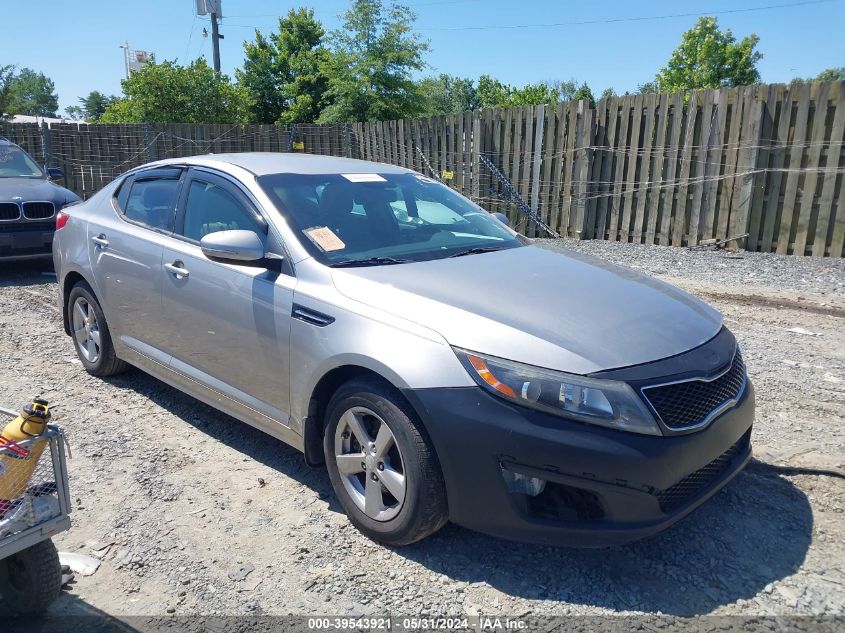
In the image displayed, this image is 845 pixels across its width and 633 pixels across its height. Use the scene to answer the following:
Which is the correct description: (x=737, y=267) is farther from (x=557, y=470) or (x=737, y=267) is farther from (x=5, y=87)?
(x=5, y=87)

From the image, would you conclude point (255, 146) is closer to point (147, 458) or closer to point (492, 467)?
point (147, 458)

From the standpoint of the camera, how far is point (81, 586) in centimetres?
292

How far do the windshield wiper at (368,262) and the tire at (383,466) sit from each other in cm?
65

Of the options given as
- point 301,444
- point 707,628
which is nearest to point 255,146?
point 301,444

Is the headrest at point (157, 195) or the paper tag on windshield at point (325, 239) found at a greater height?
A: the headrest at point (157, 195)

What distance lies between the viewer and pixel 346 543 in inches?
126

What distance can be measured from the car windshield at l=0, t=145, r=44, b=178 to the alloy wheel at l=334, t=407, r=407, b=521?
861 cm

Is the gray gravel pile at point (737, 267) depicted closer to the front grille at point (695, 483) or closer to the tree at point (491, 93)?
the front grille at point (695, 483)

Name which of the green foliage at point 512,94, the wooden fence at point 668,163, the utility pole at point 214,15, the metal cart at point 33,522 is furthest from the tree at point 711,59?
the metal cart at point 33,522

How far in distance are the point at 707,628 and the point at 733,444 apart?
0.82 metres

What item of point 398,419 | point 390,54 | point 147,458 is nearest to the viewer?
point 398,419

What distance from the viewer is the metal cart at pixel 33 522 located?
239cm

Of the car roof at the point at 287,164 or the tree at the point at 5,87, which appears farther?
the tree at the point at 5,87

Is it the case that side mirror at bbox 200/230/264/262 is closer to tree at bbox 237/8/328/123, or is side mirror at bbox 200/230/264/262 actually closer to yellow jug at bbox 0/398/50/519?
yellow jug at bbox 0/398/50/519
